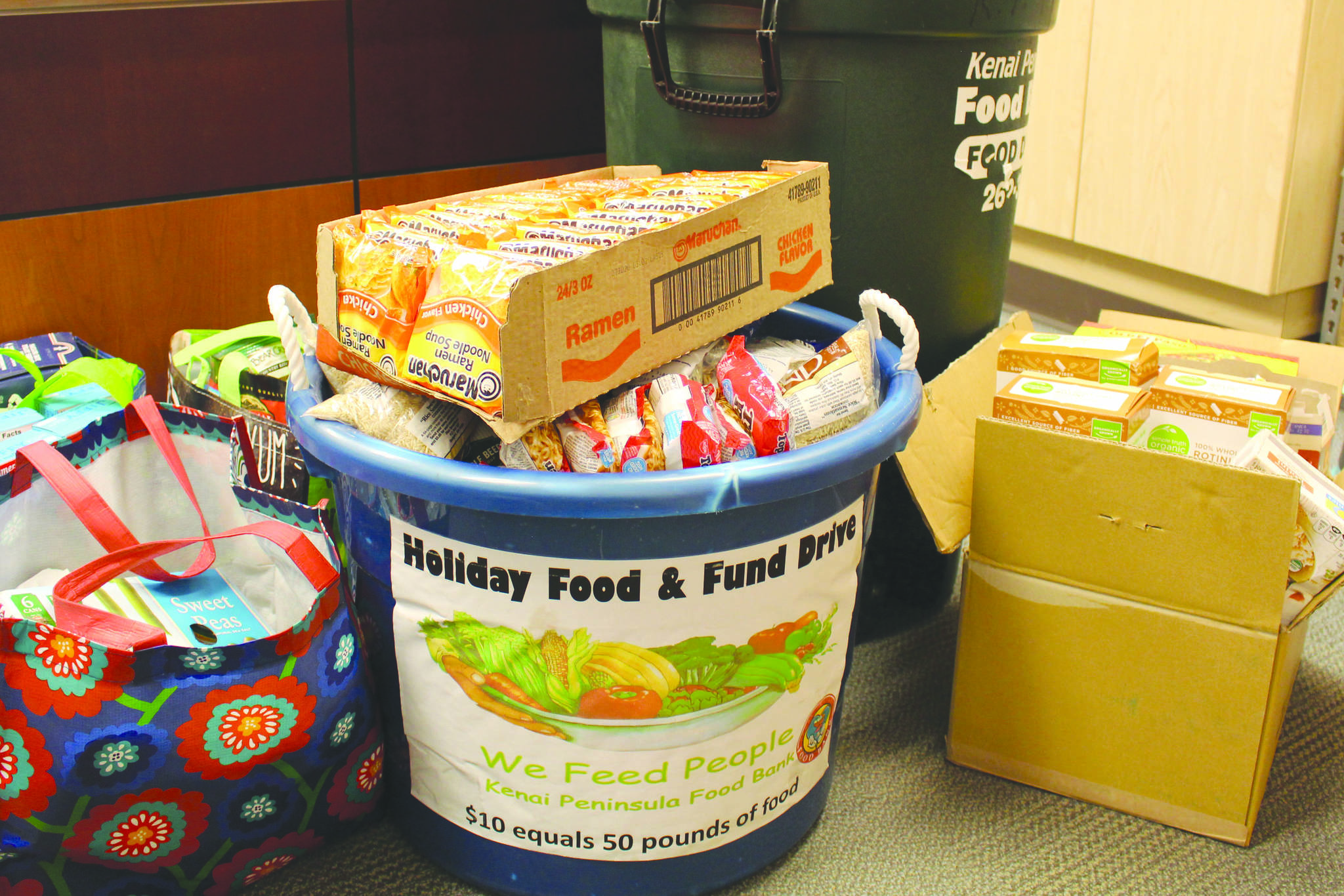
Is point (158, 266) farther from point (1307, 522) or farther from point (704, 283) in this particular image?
point (1307, 522)

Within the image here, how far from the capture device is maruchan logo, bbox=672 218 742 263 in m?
0.90

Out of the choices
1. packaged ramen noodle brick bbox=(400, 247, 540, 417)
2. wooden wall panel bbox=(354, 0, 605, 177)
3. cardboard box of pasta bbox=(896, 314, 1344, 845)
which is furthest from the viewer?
wooden wall panel bbox=(354, 0, 605, 177)

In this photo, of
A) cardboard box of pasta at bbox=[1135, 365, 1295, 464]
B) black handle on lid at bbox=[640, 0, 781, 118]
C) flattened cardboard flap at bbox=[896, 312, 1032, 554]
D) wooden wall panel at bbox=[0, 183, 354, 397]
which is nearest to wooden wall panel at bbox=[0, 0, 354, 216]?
wooden wall panel at bbox=[0, 183, 354, 397]

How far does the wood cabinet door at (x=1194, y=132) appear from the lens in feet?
7.19

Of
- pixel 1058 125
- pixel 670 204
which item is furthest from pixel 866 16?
pixel 1058 125

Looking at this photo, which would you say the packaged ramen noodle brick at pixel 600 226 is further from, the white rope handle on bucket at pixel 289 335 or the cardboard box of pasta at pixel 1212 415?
the cardboard box of pasta at pixel 1212 415

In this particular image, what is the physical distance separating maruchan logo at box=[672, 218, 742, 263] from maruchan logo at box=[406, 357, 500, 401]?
0.66 feet

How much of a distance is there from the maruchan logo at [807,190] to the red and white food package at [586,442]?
0.95ft

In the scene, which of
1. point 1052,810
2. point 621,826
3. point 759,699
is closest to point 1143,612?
point 1052,810

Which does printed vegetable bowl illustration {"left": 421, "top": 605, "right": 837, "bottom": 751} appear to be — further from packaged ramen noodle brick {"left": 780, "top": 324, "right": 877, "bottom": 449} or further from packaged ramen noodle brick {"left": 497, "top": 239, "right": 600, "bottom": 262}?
packaged ramen noodle brick {"left": 497, "top": 239, "right": 600, "bottom": 262}

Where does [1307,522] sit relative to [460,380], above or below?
below

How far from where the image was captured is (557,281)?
2.64 feet

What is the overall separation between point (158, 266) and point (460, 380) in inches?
32.6

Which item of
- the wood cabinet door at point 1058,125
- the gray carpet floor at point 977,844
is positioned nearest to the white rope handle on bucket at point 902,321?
the gray carpet floor at point 977,844
